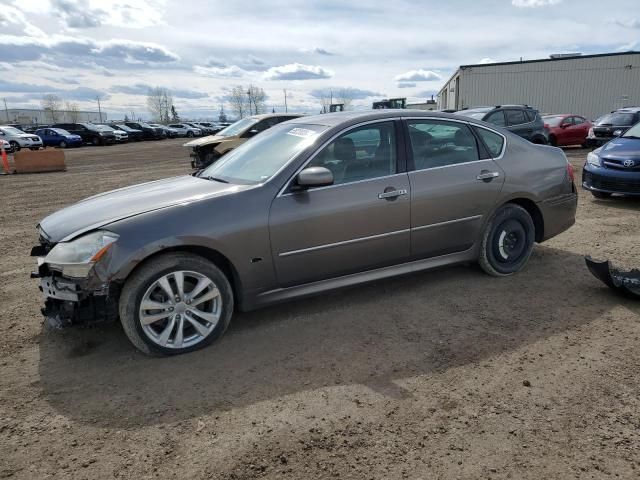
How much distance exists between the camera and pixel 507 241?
489 cm

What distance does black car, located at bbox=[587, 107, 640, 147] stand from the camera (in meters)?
15.8

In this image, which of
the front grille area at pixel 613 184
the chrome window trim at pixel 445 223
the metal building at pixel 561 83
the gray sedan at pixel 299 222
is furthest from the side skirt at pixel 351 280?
the metal building at pixel 561 83

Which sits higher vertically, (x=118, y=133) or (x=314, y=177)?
(x=118, y=133)

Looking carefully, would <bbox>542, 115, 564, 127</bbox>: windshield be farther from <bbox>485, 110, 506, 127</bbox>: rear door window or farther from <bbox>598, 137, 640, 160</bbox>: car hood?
<bbox>598, 137, 640, 160</bbox>: car hood

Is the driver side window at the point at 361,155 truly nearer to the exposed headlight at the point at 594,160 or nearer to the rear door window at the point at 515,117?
the exposed headlight at the point at 594,160

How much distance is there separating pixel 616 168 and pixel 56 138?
33.0 m

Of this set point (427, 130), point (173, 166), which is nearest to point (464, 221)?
point (427, 130)

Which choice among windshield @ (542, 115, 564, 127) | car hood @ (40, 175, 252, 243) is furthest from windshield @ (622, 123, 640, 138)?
windshield @ (542, 115, 564, 127)

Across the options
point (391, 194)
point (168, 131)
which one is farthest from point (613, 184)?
point (168, 131)

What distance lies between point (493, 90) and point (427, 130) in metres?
36.4

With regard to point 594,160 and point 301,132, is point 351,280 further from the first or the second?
point 594,160

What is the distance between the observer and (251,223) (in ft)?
11.8

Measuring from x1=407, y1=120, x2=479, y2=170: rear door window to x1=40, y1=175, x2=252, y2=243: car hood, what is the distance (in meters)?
1.59

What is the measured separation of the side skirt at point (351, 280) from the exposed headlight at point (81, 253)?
1061 mm
